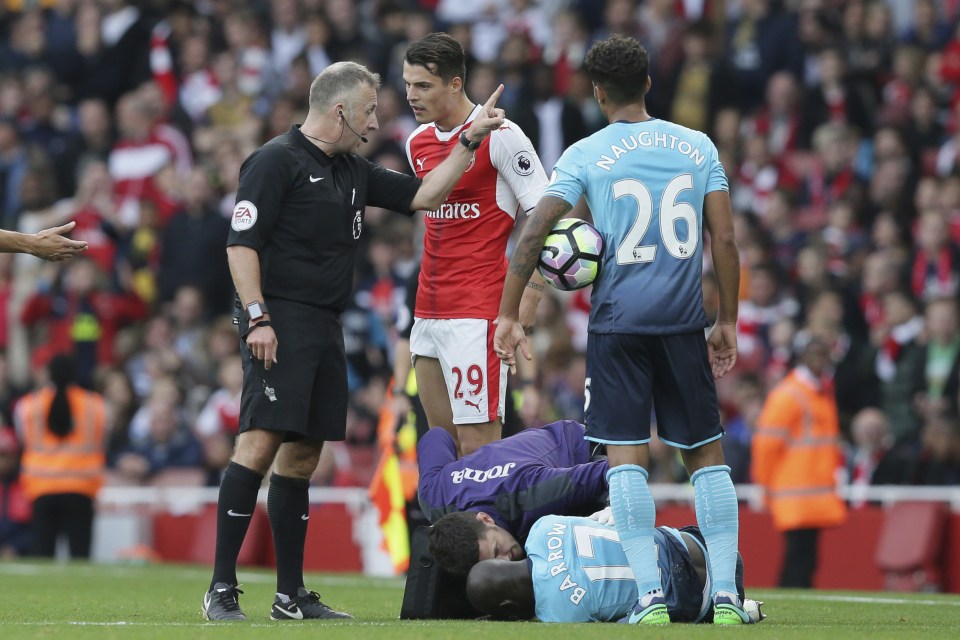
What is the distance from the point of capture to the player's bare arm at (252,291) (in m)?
7.92

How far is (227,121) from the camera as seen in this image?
20109 mm

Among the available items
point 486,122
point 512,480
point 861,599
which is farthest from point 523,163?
point 861,599

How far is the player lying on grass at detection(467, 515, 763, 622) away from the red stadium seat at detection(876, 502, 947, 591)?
17.6 feet

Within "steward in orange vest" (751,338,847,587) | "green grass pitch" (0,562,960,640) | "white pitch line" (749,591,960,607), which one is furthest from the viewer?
"steward in orange vest" (751,338,847,587)

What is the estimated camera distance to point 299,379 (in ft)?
26.5

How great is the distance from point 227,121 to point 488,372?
453 inches

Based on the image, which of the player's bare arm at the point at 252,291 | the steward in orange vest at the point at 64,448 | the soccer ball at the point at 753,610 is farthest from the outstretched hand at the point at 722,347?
the steward in orange vest at the point at 64,448

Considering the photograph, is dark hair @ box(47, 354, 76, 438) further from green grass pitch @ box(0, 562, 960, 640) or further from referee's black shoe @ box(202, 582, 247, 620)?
referee's black shoe @ box(202, 582, 247, 620)

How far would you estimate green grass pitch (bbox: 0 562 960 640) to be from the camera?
280 inches

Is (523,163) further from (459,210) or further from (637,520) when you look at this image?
(637,520)

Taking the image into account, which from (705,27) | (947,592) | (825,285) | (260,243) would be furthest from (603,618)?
(705,27)

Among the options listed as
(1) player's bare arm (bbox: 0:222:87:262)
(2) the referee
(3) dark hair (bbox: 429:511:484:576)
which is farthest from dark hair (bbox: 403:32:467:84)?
(3) dark hair (bbox: 429:511:484:576)

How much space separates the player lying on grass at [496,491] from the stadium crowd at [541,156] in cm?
558

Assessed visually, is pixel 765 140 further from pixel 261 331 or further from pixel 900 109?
pixel 261 331
